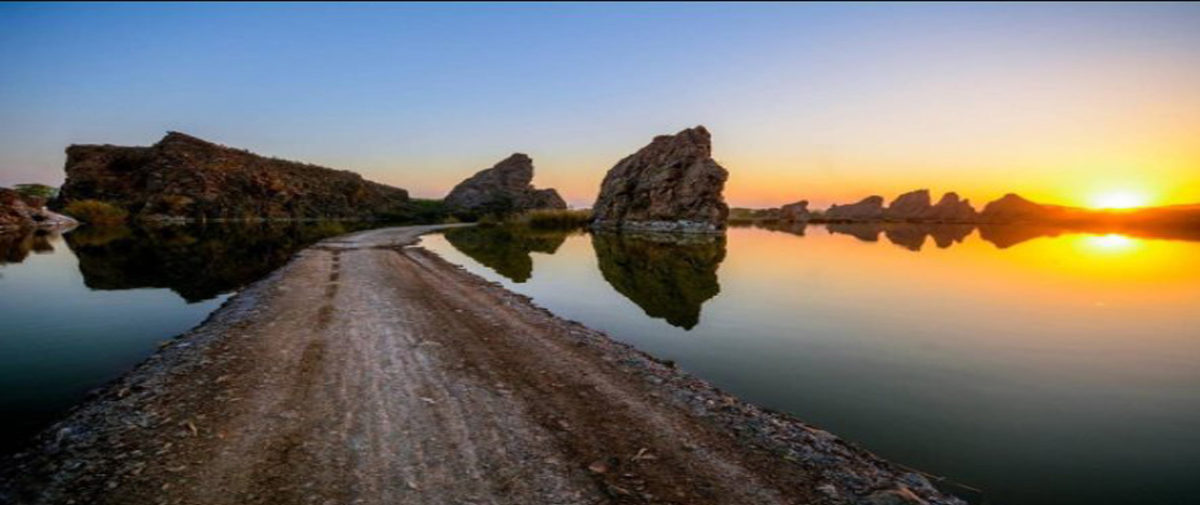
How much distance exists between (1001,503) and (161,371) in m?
14.6

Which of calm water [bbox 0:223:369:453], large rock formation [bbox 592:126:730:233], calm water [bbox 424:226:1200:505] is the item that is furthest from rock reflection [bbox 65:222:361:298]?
large rock formation [bbox 592:126:730:233]

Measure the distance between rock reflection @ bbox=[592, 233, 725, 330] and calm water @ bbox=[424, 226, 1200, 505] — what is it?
168 millimetres

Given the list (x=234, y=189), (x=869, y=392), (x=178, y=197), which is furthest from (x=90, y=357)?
(x=234, y=189)

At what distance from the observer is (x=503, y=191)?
14712 centimetres

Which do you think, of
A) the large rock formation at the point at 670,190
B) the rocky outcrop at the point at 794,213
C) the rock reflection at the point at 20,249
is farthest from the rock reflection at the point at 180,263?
→ the rocky outcrop at the point at 794,213

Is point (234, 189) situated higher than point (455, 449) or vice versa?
point (234, 189)

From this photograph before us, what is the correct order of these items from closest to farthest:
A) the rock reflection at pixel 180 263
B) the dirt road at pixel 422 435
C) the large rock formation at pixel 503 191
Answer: the dirt road at pixel 422 435, the rock reflection at pixel 180 263, the large rock formation at pixel 503 191

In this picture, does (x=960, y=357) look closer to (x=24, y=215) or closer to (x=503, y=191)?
(x=24, y=215)

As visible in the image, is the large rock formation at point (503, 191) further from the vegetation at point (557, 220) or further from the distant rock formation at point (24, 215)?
the distant rock formation at point (24, 215)

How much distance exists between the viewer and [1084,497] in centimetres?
721

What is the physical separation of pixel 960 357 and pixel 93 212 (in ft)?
358

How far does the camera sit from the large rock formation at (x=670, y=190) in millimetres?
79562

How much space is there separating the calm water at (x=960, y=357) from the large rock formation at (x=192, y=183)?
87.4 metres

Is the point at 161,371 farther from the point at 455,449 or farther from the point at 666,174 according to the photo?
the point at 666,174
